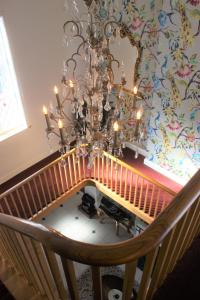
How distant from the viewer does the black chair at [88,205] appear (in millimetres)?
6758

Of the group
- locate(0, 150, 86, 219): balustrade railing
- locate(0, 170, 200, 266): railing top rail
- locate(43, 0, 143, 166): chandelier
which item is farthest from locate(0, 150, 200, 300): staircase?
locate(0, 150, 86, 219): balustrade railing

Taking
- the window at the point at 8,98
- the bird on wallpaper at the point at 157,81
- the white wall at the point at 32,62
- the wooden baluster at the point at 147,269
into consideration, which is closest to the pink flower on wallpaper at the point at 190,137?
the bird on wallpaper at the point at 157,81

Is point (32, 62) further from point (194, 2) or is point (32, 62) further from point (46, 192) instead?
point (194, 2)

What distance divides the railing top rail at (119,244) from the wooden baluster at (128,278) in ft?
0.29

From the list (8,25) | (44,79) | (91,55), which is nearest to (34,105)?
(44,79)

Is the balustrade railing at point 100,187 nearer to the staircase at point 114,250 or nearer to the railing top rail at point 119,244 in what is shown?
the staircase at point 114,250

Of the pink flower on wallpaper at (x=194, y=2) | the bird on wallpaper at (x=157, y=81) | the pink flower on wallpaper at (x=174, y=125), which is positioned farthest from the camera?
the pink flower on wallpaper at (x=174, y=125)

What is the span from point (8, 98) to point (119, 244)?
441 cm

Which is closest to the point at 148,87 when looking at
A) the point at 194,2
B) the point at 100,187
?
the point at 194,2

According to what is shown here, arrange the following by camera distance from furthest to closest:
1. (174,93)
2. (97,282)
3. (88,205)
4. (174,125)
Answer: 1. (88,205)
2. (174,125)
3. (174,93)
4. (97,282)

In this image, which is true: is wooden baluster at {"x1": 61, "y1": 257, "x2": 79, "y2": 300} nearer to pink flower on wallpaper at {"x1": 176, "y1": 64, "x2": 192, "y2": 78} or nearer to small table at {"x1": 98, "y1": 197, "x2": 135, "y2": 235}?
pink flower on wallpaper at {"x1": 176, "y1": 64, "x2": 192, "y2": 78}

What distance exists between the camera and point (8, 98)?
4902mm

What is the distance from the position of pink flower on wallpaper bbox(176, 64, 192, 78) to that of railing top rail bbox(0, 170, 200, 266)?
10.5 feet

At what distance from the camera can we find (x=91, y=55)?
2.60 m
